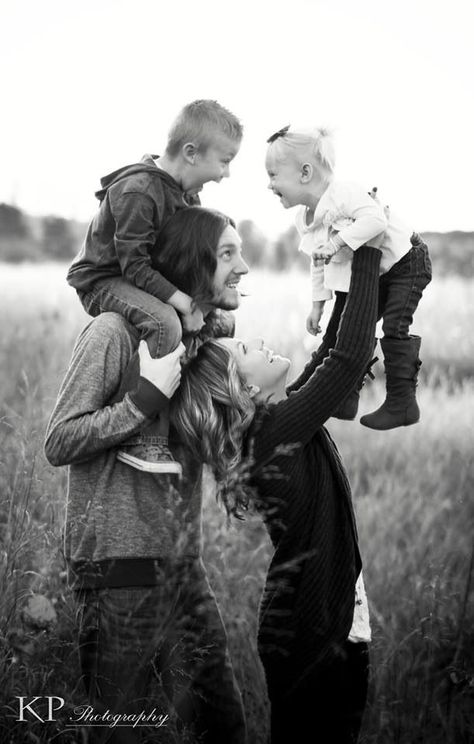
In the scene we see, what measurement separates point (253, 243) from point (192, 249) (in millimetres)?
4714

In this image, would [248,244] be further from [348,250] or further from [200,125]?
[348,250]

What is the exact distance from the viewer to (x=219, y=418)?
2535mm

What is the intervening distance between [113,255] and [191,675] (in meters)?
1.40

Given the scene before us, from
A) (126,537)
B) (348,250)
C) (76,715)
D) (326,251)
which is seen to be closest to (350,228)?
(326,251)

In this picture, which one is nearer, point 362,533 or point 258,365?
point 258,365

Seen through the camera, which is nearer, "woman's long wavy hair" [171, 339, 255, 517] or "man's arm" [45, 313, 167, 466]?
"man's arm" [45, 313, 167, 466]

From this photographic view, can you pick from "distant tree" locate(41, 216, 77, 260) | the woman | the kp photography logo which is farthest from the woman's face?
"distant tree" locate(41, 216, 77, 260)

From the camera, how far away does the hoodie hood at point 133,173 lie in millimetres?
3033

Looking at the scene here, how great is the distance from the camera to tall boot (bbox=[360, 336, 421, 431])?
10.4 ft

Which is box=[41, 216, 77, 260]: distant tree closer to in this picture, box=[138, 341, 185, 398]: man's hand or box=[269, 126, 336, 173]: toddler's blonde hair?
box=[269, 126, 336, 173]: toddler's blonde hair

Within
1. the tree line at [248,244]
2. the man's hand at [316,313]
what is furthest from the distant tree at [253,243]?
the man's hand at [316,313]

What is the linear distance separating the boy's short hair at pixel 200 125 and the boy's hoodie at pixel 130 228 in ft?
0.48

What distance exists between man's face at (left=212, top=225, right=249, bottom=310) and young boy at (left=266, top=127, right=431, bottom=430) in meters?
0.34

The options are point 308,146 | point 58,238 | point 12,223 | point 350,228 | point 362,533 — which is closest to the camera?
point 350,228
